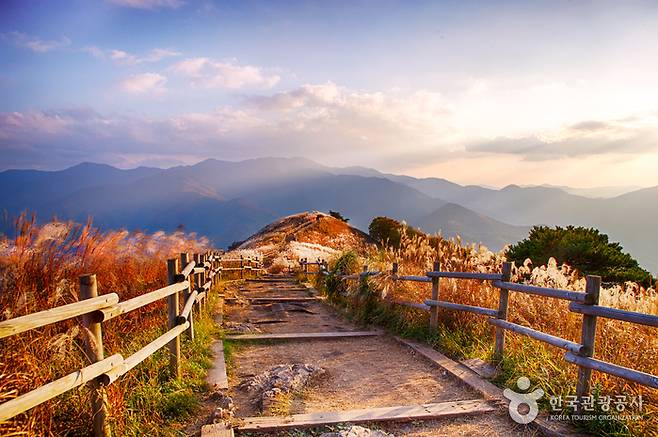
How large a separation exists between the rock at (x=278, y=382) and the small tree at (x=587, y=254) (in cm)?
1192

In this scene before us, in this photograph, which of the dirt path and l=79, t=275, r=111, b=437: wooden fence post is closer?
l=79, t=275, r=111, b=437: wooden fence post

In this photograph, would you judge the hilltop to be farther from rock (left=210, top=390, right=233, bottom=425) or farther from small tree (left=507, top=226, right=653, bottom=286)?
rock (left=210, top=390, right=233, bottom=425)

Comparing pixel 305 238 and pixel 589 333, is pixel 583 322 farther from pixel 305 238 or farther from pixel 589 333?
pixel 305 238

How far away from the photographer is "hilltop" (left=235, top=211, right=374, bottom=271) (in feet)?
103

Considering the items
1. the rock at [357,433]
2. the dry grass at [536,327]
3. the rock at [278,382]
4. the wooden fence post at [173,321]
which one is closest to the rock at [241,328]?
the dry grass at [536,327]

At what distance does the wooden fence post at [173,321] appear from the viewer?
4.91 meters

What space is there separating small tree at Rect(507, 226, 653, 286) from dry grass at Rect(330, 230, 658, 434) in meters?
7.57

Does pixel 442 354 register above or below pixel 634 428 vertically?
below

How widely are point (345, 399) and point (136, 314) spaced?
3.10m

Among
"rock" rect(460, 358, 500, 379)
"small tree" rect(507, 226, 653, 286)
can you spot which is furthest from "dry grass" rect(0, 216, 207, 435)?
"small tree" rect(507, 226, 653, 286)

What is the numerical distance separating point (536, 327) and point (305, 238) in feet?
110

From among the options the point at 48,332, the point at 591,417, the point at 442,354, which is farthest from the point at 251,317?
the point at 591,417

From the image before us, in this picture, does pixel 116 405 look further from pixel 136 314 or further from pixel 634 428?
pixel 634 428

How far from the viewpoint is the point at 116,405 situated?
3.44 metres
